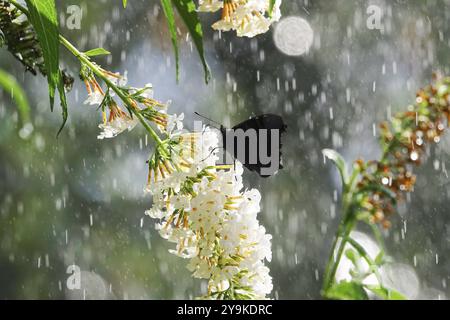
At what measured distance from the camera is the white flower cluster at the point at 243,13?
1.49 ft

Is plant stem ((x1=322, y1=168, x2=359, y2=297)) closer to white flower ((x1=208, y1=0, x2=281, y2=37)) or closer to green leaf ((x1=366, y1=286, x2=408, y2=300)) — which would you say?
green leaf ((x1=366, y1=286, x2=408, y2=300))

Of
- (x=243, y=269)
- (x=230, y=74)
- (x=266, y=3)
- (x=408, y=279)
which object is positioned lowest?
(x=408, y=279)

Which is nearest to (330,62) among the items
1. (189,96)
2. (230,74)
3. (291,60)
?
(291,60)

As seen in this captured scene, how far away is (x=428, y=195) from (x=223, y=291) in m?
3.70

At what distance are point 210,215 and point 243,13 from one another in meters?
0.14

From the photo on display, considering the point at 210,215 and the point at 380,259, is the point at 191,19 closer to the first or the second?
the point at 210,215

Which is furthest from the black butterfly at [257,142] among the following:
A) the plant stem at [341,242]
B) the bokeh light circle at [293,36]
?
the bokeh light circle at [293,36]

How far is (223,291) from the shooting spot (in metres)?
0.50

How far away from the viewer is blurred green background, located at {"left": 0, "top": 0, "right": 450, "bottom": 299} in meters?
3.45

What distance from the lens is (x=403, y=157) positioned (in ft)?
2.23

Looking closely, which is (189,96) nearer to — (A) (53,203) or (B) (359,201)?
(A) (53,203)

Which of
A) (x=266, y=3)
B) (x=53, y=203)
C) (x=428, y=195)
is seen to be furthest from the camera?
(x=428, y=195)

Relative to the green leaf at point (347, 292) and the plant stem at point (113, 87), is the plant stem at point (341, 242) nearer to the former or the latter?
the green leaf at point (347, 292)

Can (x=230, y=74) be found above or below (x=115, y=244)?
above
